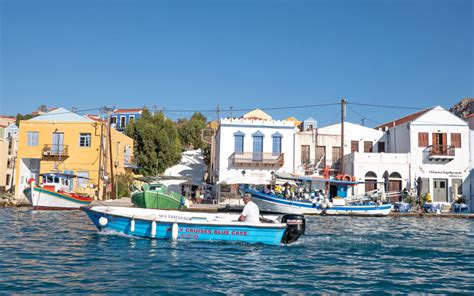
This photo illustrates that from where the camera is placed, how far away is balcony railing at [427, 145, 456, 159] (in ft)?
118

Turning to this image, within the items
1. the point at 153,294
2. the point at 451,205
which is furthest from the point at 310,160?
the point at 153,294

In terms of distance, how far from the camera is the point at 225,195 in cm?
3622

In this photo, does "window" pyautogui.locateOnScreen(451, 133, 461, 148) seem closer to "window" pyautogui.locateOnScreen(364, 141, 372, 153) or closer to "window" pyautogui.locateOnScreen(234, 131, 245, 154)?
"window" pyautogui.locateOnScreen(364, 141, 372, 153)

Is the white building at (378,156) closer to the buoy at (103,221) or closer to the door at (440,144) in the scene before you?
the door at (440,144)

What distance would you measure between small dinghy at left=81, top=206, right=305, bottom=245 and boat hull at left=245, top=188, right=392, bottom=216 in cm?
1412

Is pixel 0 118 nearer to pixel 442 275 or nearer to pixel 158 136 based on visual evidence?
pixel 158 136

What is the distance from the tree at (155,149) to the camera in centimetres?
4516

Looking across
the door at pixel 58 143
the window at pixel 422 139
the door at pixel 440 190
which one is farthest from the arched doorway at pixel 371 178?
the door at pixel 58 143

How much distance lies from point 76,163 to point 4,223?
1659 centimetres

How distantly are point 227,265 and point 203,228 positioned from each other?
3311 mm

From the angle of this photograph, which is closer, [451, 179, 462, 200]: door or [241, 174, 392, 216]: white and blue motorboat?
[241, 174, 392, 216]: white and blue motorboat

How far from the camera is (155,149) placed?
4588 cm

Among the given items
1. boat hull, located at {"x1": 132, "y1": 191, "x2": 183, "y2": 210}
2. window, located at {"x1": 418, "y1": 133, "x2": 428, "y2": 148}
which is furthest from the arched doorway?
boat hull, located at {"x1": 132, "y1": 191, "x2": 183, "y2": 210}

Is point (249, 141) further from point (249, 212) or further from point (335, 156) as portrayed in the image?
point (249, 212)
